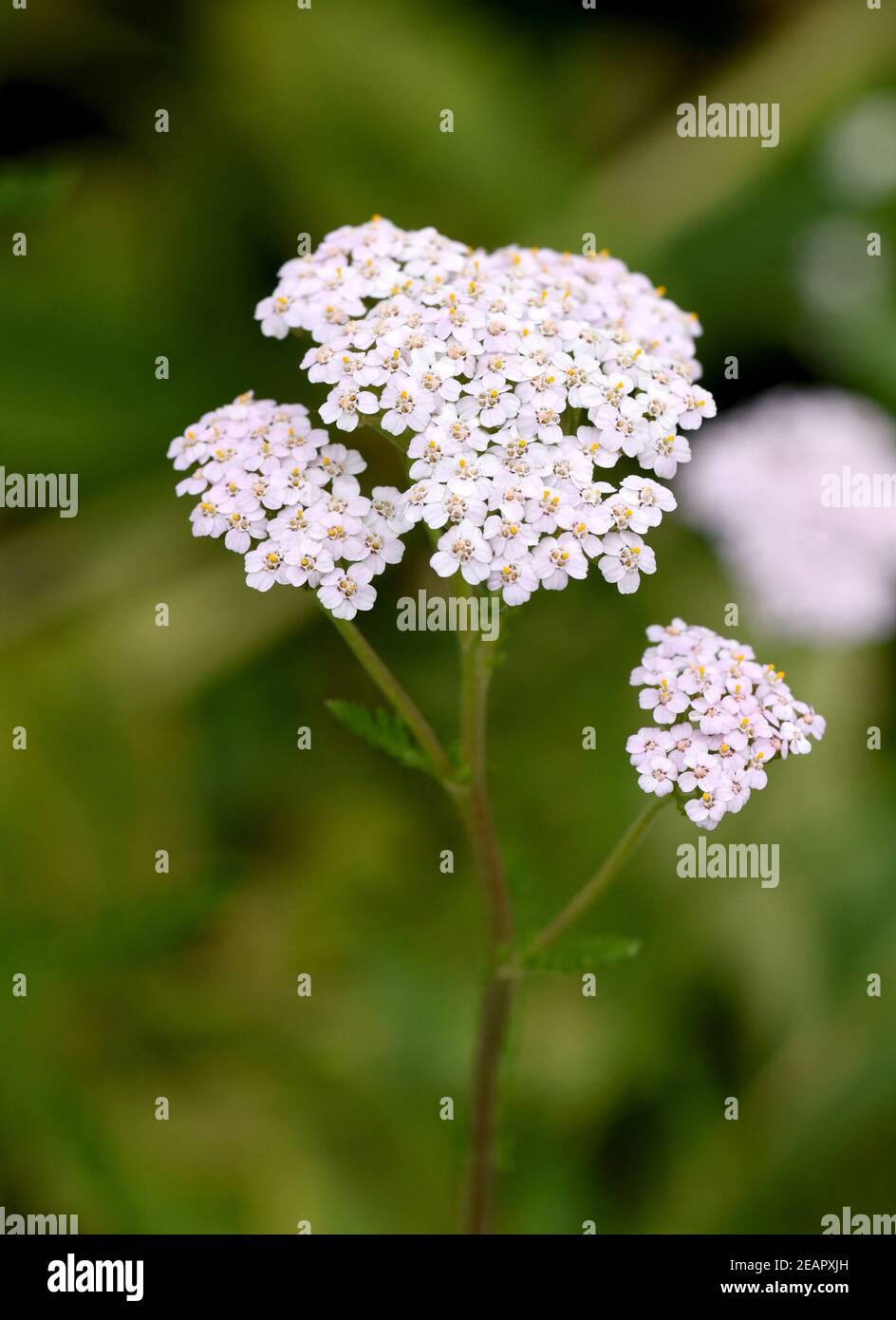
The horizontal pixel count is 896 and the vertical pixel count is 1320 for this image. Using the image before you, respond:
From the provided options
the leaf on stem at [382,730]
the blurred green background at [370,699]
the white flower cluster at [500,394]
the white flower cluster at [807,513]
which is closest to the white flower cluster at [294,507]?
the white flower cluster at [500,394]

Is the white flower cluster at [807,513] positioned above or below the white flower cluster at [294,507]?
above

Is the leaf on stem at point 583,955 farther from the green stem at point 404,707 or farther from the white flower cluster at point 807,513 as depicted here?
the white flower cluster at point 807,513

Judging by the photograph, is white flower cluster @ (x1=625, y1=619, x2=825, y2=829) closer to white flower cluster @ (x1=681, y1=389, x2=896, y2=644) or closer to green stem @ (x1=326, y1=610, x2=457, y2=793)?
green stem @ (x1=326, y1=610, x2=457, y2=793)

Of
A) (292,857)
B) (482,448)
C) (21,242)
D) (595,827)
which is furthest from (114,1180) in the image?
(21,242)

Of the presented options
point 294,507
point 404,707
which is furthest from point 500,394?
point 404,707

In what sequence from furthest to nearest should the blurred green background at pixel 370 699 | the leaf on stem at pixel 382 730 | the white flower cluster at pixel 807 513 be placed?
the white flower cluster at pixel 807 513, the blurred green background at pixel 370 699, the leaf on stem at pixel 382 730

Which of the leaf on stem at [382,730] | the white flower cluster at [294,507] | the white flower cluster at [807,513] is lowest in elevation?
the leaf on stem at [382,730]
